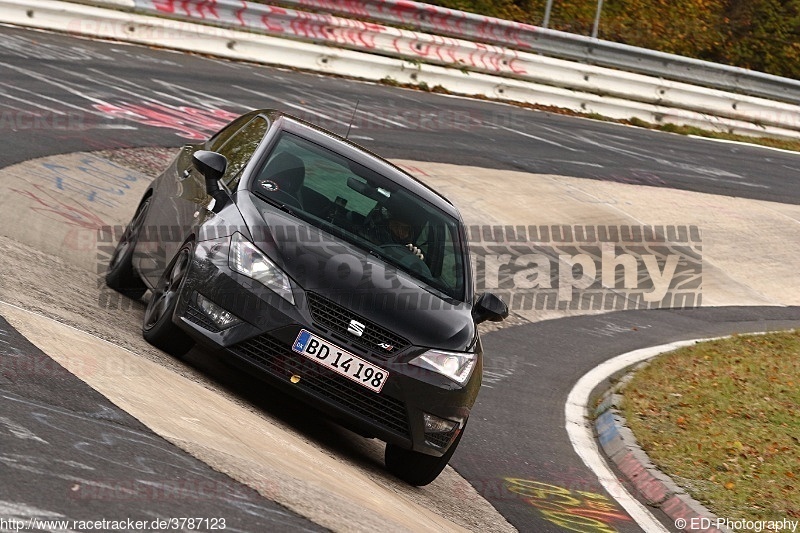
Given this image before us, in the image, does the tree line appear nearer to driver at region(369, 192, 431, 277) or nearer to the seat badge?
driver at region(369, 192, 431, 277)

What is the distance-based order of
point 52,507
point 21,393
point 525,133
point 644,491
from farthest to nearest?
point 525,133 → point 644,491 → point 21,393 → point 52,507

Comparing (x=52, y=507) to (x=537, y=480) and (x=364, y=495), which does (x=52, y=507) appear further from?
(x=537, y=480)

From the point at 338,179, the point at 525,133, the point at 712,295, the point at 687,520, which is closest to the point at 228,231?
the point at 338,179

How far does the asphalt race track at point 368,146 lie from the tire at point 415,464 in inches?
14.9

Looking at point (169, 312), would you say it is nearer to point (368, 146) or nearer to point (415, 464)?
point (415, 464)

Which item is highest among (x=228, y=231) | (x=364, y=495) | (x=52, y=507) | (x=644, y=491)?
(x=228, y=231)

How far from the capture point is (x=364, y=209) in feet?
25.6

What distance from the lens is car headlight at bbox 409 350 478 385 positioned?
6820 millimetres

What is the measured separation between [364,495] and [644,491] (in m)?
3.18

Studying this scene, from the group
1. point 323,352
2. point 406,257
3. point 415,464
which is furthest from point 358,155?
point 415,464

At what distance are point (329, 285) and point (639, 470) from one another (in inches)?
129

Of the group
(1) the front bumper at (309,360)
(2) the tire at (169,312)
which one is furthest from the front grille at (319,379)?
(2) the tire at (169,312)

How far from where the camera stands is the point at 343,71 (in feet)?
72.9

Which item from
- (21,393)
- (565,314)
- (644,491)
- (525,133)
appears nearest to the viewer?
(21,393)
